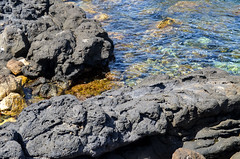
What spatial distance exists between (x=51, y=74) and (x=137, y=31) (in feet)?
27.6

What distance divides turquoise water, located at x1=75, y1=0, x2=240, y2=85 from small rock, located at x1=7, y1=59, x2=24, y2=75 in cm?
463

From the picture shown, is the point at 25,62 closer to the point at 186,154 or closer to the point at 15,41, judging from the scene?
the point at 15,41

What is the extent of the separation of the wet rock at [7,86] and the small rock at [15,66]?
175 cm

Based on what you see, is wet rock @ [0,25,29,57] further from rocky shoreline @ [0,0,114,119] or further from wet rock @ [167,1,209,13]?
wet rock @ [167,1,209,13]

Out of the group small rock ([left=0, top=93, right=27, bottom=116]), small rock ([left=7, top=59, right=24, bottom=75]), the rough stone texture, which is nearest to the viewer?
the rough stone texture

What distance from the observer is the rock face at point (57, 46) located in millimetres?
12609

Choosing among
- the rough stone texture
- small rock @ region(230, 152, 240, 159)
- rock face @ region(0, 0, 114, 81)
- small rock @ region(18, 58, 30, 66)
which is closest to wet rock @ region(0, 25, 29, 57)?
rock face @ region(0, 0, 114, 81)

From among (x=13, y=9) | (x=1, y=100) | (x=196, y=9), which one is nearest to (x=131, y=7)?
(x=196, y=9)

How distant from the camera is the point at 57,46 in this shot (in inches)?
495

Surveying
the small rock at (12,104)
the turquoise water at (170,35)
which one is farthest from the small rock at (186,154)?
the small rock at (12,104)

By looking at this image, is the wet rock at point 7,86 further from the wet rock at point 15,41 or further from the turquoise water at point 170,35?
the turquoise water at point 170,35

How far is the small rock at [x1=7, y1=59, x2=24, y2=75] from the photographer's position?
12870 millimetres

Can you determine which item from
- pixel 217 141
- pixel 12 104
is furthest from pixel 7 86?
pixel 217 141

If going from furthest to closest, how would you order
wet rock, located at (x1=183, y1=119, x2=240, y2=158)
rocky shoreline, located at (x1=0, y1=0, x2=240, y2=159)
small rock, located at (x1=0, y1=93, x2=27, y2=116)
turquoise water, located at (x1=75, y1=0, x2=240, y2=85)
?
turquoise water, located at (x1=75, y1=0, x2=240, y2=85) → small rock, located at (x1=0, y1=93, x2=27, y2=116) → wet rock, located at (x1=183, y1=119, x2=240, y2=158) → rocky shoreline, located at (x1=0, y1=0, x2=240, y2=159)
